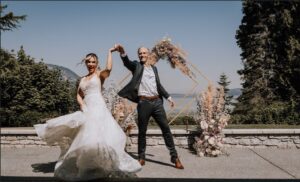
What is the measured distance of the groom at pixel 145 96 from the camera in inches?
282

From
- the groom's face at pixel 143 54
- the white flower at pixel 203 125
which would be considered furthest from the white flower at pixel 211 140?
the groom's face at pixel 143 54

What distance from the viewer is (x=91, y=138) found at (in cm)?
576

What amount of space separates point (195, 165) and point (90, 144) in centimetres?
263

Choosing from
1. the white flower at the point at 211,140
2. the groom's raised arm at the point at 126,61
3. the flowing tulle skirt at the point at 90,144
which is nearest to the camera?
the flowing tulle skirt at the point at 90,144

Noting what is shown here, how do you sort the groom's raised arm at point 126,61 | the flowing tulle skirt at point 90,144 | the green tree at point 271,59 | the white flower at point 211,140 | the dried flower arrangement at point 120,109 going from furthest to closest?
the green tree at point 271,59 → the dried flower arrangement at point 120,109 → the white flower at point 211,140 → the groom's raised arm at point 126,61 → the flowing tulle skirt at point 90,144

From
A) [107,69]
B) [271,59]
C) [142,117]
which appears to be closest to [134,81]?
[142,117]

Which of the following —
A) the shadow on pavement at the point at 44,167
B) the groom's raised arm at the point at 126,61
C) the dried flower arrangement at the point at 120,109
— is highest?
the groom's raised arm at the point at 126,61

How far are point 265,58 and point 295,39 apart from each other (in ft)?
8.16

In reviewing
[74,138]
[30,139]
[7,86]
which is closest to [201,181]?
[74,138]

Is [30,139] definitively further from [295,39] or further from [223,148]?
[295,39]

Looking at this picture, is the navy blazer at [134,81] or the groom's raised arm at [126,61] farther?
the navy blazer at [134,81]

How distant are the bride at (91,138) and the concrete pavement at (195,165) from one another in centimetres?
37

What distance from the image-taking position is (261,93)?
2720cm

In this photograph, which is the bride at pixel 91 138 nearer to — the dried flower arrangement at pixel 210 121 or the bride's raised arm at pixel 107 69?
the bride's raised arm at pixel 107 69
